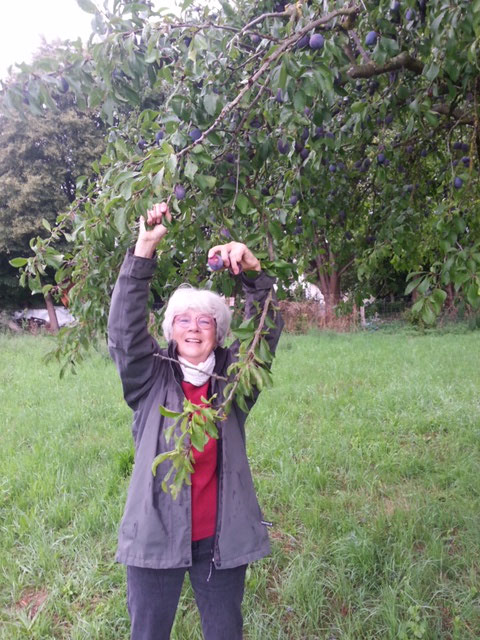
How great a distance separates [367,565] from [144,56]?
2.29m

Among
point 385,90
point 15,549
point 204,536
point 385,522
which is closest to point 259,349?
point 204,536

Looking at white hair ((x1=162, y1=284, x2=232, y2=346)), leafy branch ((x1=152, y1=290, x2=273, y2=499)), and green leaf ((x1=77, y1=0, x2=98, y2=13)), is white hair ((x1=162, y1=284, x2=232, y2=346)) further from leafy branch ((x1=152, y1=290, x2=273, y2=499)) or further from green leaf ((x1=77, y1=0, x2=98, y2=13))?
green leaf ((x1=77, y1=0, x2=98, y2=13))

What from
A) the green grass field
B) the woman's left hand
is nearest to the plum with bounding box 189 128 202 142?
the woman's left hand

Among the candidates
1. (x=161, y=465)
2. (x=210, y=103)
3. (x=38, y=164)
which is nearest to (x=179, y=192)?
(x=210, y=103)

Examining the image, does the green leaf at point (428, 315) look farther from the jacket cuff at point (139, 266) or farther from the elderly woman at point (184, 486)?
the jacket cuff at point (139, 266)

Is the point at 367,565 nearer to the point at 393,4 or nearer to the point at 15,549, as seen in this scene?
the point at 15,549

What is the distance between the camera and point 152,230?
4.41 feet

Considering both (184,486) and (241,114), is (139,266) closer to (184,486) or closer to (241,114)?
(184,486)

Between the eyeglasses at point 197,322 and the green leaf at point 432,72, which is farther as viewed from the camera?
the green leaf at point 432,72

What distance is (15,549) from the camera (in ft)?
8.95

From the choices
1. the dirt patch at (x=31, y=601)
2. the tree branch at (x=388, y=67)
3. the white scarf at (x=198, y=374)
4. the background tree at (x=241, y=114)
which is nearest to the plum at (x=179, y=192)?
the background tree at (x=241, y=114)

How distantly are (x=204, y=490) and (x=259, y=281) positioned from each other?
64cm

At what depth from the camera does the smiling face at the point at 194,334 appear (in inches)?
62.7

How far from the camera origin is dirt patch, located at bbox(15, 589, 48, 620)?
7.57 ft
